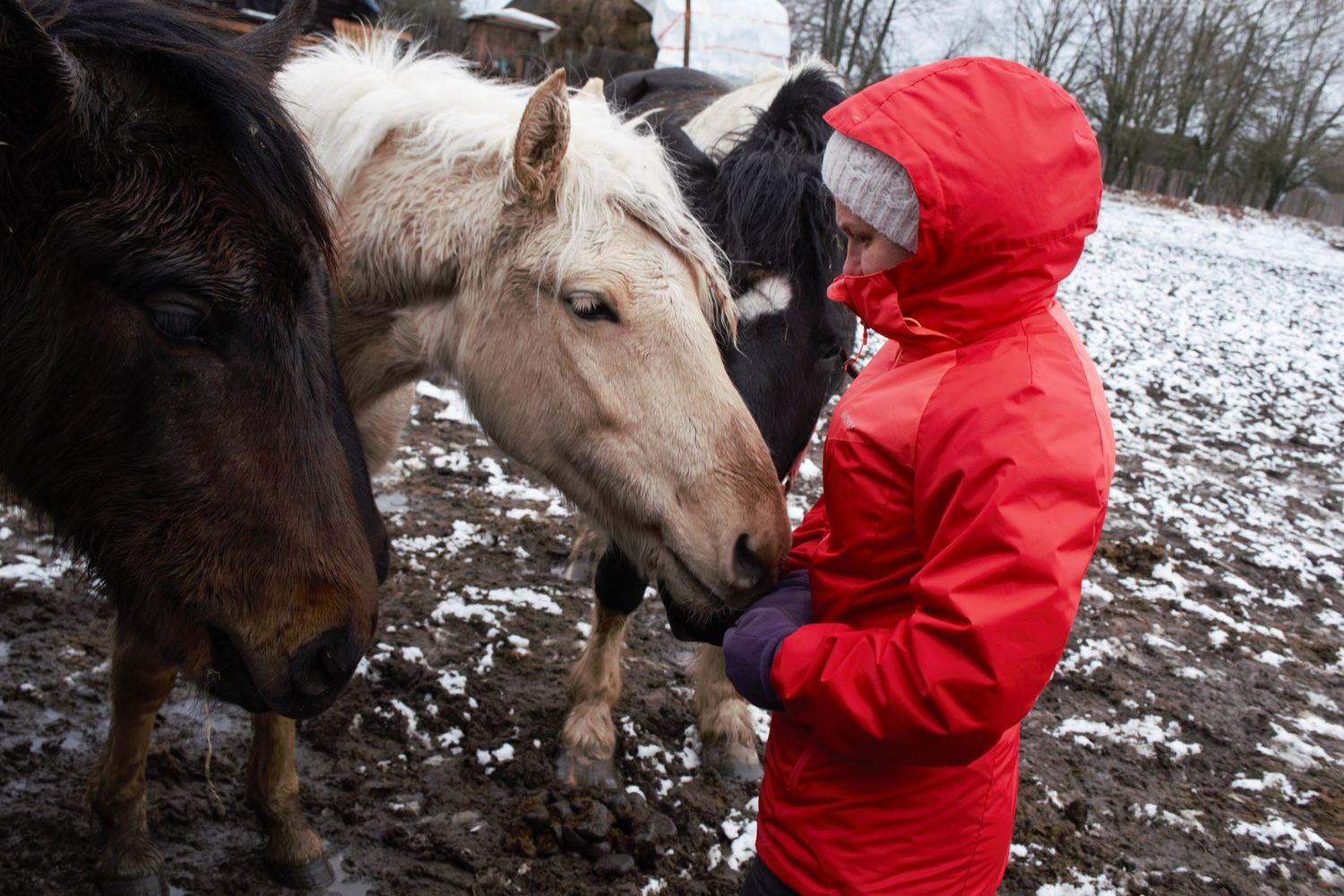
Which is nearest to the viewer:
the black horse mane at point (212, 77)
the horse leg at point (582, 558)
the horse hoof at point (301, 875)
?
the black horse mane at point (212, 77)

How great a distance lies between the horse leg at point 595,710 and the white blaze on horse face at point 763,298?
3.89 ft

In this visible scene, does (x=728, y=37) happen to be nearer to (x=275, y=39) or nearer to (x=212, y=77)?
(x=275, y=39)

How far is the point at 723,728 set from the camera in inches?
124

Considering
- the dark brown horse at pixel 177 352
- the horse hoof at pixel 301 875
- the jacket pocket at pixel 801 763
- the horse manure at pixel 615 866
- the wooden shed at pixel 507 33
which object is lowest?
the horse hoof at pixel 301 875

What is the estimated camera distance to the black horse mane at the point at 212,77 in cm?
152

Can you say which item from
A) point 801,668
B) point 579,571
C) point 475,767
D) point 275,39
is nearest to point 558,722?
point 475,767

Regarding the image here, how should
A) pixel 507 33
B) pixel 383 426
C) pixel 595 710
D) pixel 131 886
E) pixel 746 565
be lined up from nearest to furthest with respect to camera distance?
pixel 746 565, pixel 131 886, pixel 383 426, pixel 595 710, pixel 507 33

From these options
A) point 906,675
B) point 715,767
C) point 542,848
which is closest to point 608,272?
point 906,675

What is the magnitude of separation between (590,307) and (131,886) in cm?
192

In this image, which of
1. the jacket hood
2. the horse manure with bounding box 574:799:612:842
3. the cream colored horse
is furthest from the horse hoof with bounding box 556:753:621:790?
the jacket hood

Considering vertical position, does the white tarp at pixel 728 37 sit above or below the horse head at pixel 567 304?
above

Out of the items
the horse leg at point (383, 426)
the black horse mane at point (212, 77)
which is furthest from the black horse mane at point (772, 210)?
the black horse mane at point (212, 77)

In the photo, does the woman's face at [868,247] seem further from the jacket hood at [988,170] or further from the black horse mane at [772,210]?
the black horse mane at [772,210]

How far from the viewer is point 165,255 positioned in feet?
4.71
